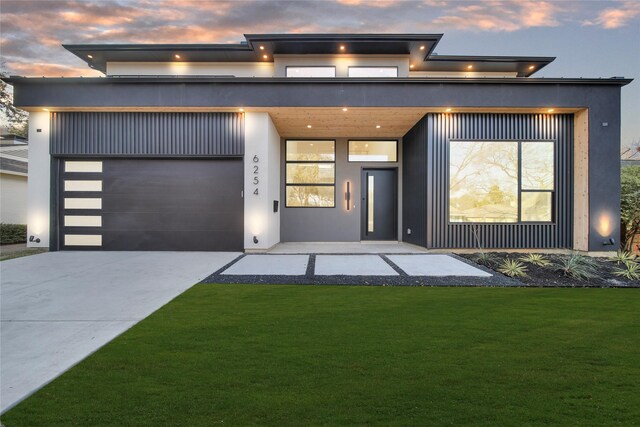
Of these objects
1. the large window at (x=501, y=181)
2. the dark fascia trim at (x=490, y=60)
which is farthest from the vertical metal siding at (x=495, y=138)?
the dark fascia trim at (x=490, y=60)

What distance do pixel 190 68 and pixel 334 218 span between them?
708 cm

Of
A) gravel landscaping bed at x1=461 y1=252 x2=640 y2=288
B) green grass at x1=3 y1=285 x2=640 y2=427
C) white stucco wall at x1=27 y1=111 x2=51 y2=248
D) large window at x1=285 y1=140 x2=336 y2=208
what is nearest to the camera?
green grass at x1=3 y1=285 x2=640 y2=427

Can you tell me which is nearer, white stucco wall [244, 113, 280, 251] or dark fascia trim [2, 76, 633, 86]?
dark fascia trim [2, 76, 633, 86]

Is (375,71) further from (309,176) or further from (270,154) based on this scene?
(270,154)

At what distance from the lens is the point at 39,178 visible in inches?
303

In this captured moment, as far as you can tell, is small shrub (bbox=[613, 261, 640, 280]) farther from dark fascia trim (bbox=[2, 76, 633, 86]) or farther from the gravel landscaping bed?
dark fascia trim (bbox=[2, 76, 633, 86])

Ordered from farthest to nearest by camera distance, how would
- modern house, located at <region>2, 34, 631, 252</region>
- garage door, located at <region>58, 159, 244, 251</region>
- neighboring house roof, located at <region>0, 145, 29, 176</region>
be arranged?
neighboring house roof, located at <region>0, 145, 29, 176</region>, garage door, located at <region>58, 159, 244, 251</region>, modern house, located at <region>2, 34, 631, 252</region>

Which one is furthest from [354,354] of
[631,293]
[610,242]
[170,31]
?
[170,31]

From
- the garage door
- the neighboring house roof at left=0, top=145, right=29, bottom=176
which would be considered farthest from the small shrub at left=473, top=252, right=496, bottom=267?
the neighboring house roof at left=0, top=145, right=29, bottom=176

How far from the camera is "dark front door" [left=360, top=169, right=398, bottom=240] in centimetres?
1005

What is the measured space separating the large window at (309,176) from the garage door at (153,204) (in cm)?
225

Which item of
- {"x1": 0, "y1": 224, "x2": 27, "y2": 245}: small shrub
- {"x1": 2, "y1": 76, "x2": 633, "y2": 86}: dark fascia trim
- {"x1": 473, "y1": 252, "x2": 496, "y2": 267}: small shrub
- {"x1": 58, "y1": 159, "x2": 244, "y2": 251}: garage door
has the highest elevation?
{"x1": 2, "y1": 76, "x2": 633, "y2": 86}: dark fascia trim

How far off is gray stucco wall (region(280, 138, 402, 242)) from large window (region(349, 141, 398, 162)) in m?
0.25

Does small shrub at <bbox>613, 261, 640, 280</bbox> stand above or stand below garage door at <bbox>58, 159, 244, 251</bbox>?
below
